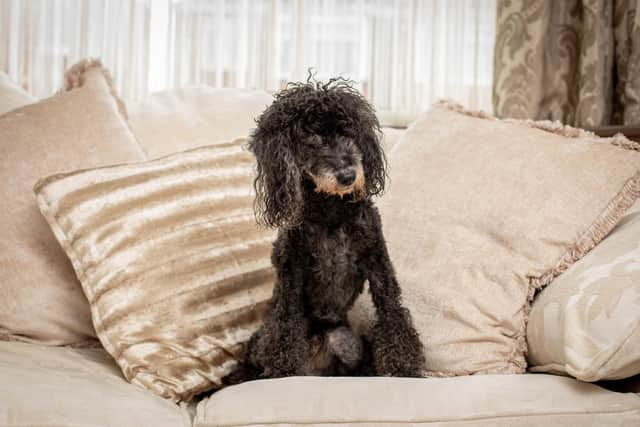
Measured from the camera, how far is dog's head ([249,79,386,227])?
126 cm

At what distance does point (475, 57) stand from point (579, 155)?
1.34 metres

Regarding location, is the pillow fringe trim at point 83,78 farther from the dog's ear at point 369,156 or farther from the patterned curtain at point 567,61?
the patterned curtain at point 567,61

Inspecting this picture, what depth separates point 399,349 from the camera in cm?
130

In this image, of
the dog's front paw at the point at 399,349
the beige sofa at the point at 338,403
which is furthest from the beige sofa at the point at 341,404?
the dog's front paw at the point at 399,349

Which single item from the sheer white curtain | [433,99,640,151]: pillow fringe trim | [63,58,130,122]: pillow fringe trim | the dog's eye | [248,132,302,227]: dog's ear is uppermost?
the sheer white curtain

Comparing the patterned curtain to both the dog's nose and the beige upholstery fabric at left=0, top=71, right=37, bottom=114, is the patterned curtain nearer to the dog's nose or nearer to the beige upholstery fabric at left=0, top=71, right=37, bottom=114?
the dog's nose

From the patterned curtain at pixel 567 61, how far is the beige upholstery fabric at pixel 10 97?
1747 mm

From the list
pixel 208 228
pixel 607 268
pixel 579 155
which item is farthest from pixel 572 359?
pixel 208 228

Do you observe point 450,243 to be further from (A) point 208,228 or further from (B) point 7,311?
(B) point 7,311

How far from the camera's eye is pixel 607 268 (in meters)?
1.18

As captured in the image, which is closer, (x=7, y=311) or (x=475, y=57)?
(x=7, y=311)

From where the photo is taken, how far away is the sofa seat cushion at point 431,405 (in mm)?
1032

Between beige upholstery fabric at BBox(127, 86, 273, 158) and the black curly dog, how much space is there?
53cm

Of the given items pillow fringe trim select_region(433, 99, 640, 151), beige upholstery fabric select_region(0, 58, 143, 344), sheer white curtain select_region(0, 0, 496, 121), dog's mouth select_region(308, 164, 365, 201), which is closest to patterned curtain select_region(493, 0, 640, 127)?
sheer white curtain select_region(0, 0, 496, 121)
